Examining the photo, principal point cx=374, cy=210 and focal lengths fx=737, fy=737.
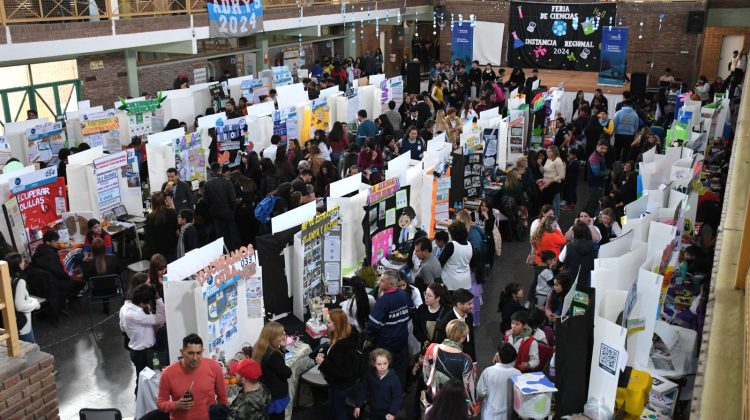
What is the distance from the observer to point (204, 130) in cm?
1245

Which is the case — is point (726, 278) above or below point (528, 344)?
above

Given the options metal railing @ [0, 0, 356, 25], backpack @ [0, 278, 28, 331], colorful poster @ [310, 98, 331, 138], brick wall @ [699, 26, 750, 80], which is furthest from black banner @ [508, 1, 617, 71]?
backpack @ [0, 278, 28, 331]

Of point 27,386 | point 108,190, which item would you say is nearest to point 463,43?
point 108,190

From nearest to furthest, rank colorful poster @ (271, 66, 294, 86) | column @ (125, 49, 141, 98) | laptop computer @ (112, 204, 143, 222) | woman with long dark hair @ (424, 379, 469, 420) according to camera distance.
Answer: woman with long dark hair @ (424, 379, 469, 420)
laptop computer @ (112, 204, 143, 222)
column @ (125, 49, 141, 98)
colorful poster @ (271, 66, 294, 86)

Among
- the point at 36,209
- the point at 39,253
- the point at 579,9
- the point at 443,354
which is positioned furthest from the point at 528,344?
the point at 579,9

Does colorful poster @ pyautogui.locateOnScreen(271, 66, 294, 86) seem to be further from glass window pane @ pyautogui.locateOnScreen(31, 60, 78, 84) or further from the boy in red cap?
the boy in red cap

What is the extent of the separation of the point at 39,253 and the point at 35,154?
151 inches

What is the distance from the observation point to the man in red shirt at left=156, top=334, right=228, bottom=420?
5555 millimetres

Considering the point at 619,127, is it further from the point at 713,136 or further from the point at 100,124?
the point at 100,124

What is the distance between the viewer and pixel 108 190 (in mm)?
10570

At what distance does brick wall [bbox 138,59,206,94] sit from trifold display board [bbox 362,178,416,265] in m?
11.4

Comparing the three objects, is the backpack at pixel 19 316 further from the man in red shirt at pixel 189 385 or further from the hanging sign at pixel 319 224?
the hanging sign at pixel 319 224

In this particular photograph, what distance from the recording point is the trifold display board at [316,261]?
824 centimetres

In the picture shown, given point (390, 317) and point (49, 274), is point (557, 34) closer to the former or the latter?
point (49, 274)
